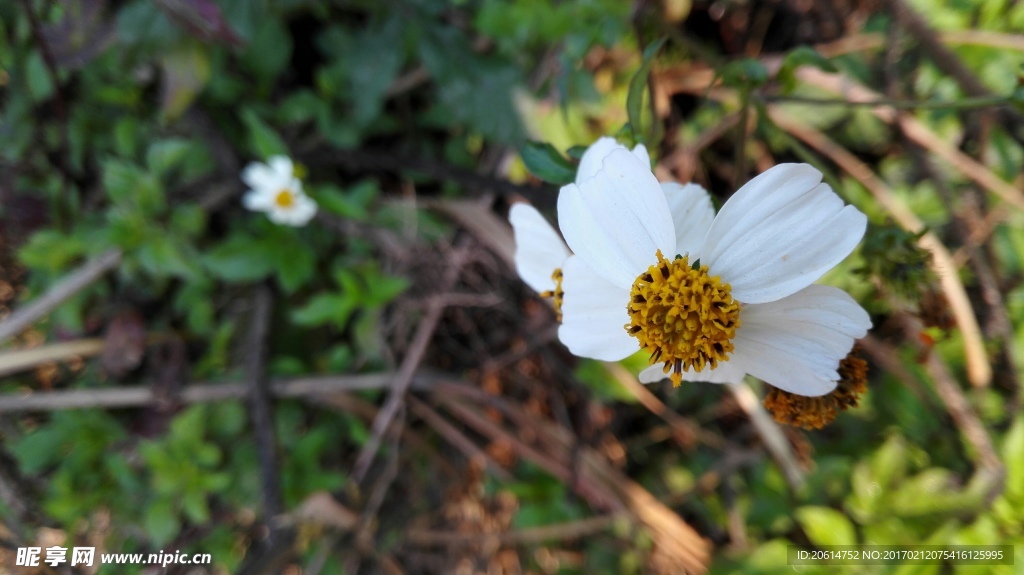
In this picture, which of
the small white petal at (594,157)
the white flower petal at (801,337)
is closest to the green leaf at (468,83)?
the small white petal at (594,157)

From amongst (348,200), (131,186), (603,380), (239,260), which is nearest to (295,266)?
(239,260)

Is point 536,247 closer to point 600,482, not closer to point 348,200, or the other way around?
point 348,200

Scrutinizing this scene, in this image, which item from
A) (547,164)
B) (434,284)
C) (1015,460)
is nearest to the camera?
(547,164)

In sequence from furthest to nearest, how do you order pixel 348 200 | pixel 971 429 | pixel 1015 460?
pixel 348 200
pixel 971 429
pixel 1015 460

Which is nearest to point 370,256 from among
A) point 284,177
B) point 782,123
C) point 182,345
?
point 284,177

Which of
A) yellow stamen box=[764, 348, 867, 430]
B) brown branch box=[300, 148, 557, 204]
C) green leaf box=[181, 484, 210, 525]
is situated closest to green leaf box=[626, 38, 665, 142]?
yellow stamen box=[764, 348, 867, 430]
